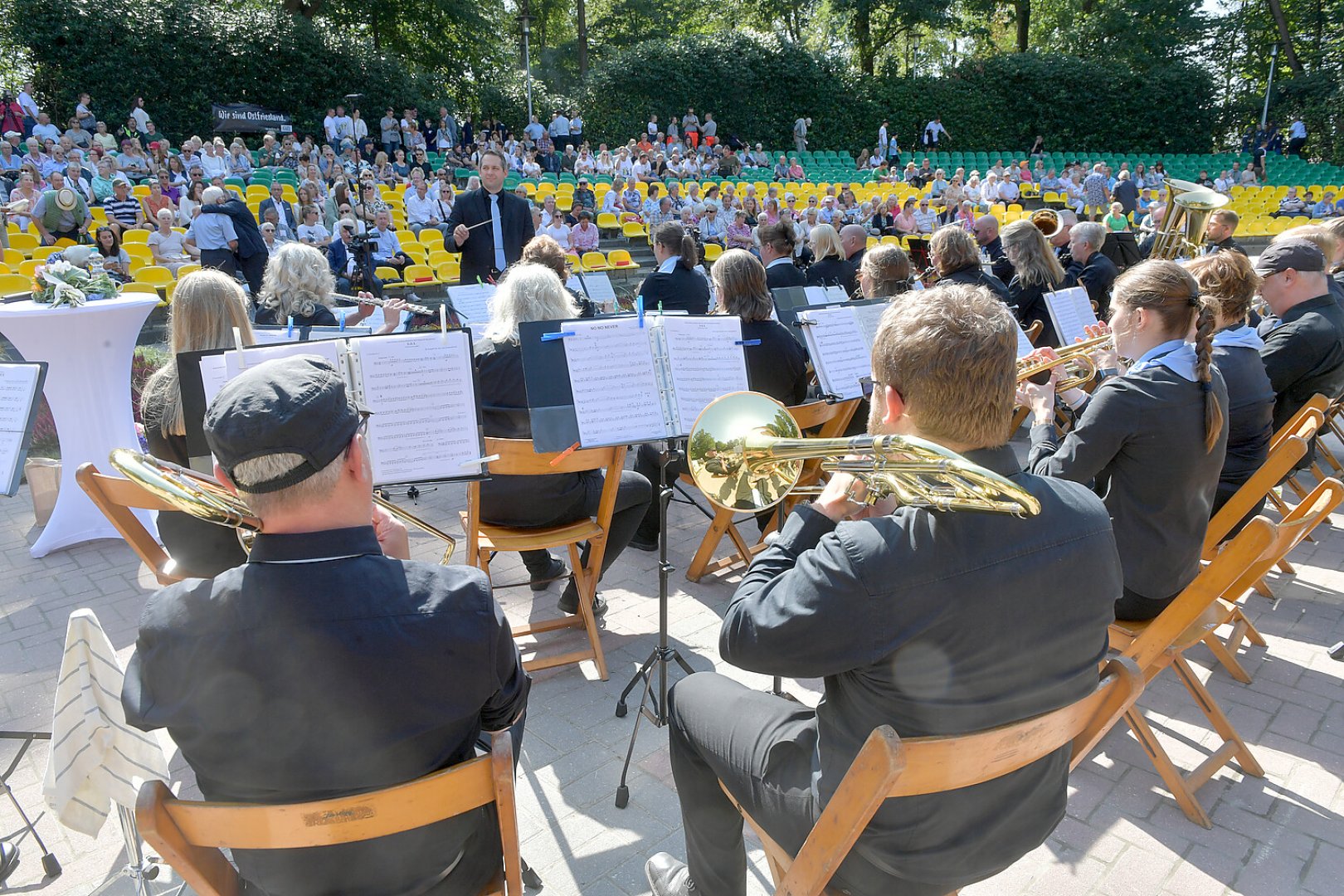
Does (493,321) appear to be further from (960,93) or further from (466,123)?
(960,93)

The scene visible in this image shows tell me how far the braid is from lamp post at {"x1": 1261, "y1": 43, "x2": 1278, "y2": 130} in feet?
114

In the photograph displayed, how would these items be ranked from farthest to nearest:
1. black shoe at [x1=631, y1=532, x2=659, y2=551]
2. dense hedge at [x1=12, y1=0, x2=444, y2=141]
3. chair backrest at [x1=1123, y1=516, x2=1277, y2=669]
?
dense hedge at [x1=12, y1=0, x2=444, y2=141] → black shoe at [x1=631, y1=532, x2=659, y2=551] → chair backrest at [x1=1123, y1=516, x2=1277, y2=669]

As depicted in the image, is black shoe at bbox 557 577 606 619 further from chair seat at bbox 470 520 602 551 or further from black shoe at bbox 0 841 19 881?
black shoe at bbox 0 841 19 881

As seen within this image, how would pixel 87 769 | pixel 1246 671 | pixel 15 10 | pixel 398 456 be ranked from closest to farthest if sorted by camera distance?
pixel 87 769
pixel 398 456
pixel 1246 671
pixel 15 10

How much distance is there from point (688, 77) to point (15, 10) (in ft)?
58.4

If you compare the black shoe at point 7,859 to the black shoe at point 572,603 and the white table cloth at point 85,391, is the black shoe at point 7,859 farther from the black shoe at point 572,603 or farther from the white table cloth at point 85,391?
the white table cloth at point 85,391

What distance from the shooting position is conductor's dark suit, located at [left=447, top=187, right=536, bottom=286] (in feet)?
21.7

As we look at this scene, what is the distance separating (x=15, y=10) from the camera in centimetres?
1786

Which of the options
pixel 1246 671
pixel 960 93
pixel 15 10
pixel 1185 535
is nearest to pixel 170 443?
pixel 1185 535

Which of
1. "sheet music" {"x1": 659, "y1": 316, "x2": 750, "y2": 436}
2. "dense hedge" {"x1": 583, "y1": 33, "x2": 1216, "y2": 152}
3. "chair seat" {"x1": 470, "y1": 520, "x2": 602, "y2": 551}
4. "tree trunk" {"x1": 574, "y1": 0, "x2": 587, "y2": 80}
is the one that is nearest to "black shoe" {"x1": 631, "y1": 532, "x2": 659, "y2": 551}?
"chair seat" {"x1": 470, "y1": 520, "x2": 602, "y2": 551}

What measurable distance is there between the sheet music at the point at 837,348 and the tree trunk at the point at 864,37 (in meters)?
33.1

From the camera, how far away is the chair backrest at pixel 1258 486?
2744 mm

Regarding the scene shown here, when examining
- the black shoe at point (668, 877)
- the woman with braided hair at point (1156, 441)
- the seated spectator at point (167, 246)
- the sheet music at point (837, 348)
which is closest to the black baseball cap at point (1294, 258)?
the woman with braided hair at point (1156, 441)

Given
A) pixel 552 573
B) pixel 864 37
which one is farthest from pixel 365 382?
pixel 864 37
